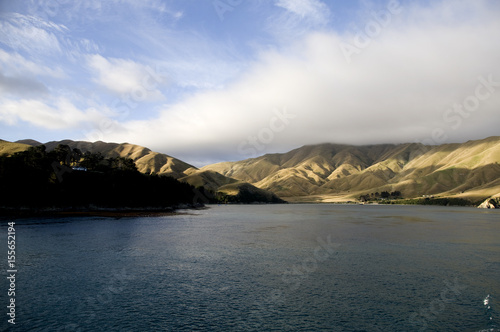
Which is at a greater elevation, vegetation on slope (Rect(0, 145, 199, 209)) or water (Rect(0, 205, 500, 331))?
vegetation on slope (Rect(0, 145, 199, 209))

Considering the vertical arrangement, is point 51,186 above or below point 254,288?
above

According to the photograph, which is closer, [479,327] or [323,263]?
[479,327]

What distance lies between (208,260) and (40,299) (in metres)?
25.5

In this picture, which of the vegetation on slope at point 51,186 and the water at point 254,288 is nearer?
the water at point 254,288

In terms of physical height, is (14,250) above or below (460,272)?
above

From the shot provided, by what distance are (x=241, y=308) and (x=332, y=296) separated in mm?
11075

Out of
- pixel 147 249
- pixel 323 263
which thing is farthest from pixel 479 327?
pixel 147 249

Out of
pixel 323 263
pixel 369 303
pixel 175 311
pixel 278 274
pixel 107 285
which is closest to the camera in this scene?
pixel 175 311

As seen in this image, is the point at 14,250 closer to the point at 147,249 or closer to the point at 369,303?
the point at 147,249

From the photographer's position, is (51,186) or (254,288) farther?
(51,186)

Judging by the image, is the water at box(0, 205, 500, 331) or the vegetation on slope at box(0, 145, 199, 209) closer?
the water at box(0, 205, 500, 331)

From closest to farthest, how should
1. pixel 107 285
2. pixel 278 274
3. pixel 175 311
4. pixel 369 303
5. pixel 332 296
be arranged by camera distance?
pixel 175 311
pixel 369 303
pixel 332 296
pixel 107 285
pixel 278 274

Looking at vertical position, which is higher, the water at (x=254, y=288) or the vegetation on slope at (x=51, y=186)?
the vegetation on slope at (x=51, y=186)

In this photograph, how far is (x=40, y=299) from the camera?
3262cm
